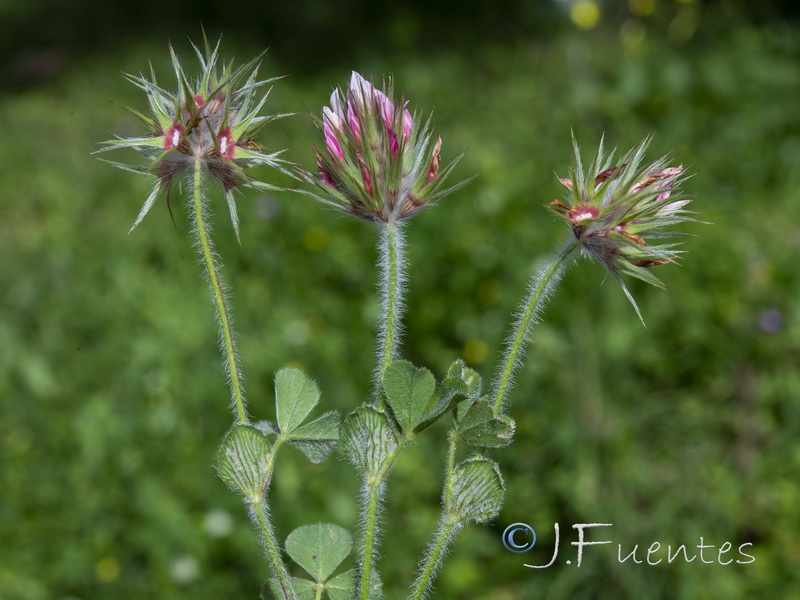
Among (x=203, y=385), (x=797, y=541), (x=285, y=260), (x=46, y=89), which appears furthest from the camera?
(x=46, y=89)

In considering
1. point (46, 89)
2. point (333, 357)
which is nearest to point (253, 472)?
point (333, 357)

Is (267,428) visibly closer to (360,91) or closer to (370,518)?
(370,518)

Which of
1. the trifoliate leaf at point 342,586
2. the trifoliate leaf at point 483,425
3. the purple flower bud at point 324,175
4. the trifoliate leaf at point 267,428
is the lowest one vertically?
the trifoliate leaf at point 342,586

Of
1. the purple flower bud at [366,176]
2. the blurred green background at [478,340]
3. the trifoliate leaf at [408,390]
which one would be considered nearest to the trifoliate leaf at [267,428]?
the trifoliate leaf at [408,390]

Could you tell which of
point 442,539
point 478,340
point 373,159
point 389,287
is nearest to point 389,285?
point 389,287

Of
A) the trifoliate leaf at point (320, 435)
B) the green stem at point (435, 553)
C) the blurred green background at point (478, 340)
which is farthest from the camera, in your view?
the blurred green background at point (478, 340)

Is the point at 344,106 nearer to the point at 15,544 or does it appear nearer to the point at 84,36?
the point at 15,544

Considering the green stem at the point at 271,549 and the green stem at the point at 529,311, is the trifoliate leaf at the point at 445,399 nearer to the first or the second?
the green stem at the point at 529,311
